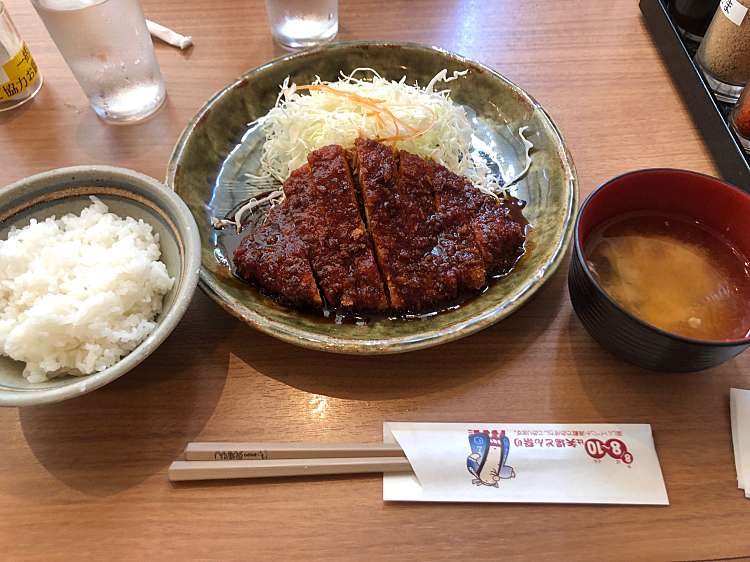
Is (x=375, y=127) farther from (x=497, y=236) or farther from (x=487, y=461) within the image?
(x=487, y=461)

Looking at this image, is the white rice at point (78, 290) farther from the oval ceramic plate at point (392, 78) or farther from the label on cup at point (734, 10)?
the label on cup at point (734, 10)

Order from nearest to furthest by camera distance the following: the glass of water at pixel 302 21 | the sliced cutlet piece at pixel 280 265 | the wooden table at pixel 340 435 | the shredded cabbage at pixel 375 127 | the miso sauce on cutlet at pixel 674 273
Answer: the wooden table at pixel 340 435, the miso sauce on cutlet at pixel 674 273, the sliced cutlet piece at pixel 280 265, the shredded cabbage at pixel 375 127, the glass of water at pixel 302 21

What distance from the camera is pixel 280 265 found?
159cm

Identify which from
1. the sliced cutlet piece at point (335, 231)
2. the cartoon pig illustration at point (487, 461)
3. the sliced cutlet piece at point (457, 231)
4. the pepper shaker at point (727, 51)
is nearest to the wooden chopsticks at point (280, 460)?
the cartoon pig illustration at point (487, 461)

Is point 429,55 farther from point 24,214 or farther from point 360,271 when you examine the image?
point 24,214

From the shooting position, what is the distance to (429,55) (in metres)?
2.15

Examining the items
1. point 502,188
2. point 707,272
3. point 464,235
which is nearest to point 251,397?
point 464,235

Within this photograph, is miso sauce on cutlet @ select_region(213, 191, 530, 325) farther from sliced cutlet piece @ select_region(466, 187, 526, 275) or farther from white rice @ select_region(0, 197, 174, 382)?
white rice @ select_region(0, 197, 174, 382)

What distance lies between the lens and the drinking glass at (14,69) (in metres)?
2.03

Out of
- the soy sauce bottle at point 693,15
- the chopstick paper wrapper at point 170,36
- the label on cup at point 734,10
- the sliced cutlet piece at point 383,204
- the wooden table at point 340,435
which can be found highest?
the label on cup at point 734,10

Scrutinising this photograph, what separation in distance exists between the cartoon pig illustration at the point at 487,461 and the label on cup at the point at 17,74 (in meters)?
2.13

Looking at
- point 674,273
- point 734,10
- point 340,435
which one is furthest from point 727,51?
point 340,435

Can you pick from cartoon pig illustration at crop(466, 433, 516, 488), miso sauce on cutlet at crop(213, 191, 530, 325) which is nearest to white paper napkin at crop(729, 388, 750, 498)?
cartoon pig illustration at crop(466, 433, 516, 488)

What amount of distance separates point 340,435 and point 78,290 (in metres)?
0.73
